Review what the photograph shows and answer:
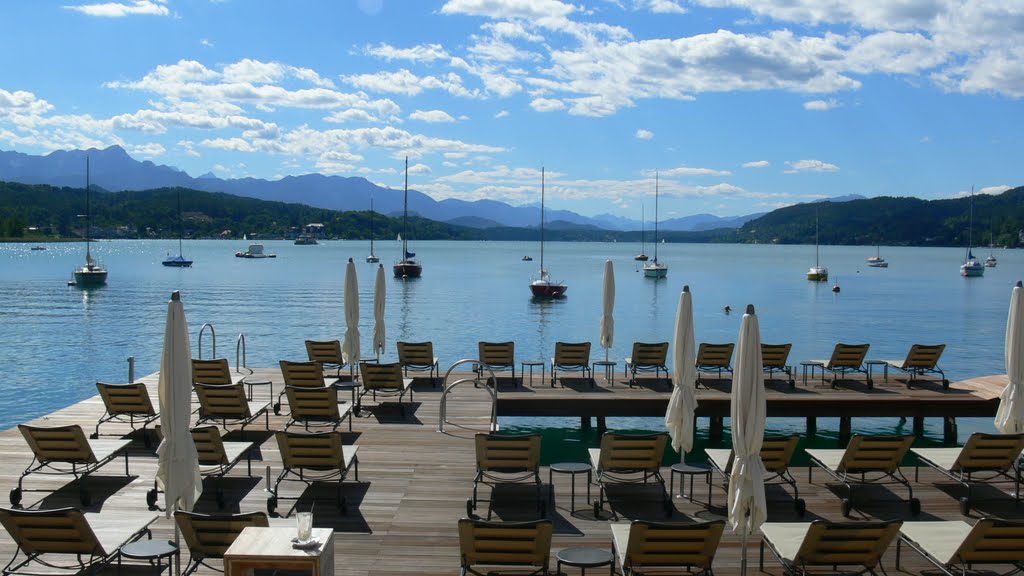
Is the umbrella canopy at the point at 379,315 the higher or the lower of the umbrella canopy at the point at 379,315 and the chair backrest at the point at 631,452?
the higher

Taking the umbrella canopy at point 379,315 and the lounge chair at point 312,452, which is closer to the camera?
the lounge chair at point 312,452

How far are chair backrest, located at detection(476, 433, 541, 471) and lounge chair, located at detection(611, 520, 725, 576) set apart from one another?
2.63 meters

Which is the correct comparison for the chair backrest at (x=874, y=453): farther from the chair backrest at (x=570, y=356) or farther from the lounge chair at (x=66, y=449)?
the lounge chair at (x=66, y=449)

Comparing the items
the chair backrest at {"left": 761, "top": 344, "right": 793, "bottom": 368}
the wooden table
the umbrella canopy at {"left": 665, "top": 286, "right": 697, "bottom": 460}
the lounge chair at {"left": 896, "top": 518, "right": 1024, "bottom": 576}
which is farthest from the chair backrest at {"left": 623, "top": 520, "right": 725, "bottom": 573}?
the chair backrest at {"left": 761, "top": 344, "right": 793, "bottom": 368}

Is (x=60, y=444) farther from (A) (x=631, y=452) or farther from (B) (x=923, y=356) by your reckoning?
(B) (x=923, y=356)

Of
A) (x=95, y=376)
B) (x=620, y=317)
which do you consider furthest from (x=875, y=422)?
(x=620, y=317)

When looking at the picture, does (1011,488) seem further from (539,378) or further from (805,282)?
(805,282)

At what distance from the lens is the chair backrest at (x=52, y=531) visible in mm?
6758

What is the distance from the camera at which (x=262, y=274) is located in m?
99.0

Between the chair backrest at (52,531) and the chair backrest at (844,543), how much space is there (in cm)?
584

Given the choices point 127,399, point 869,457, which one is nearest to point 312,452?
point 127,399

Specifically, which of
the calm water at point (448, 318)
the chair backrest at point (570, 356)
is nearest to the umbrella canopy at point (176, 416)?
the chair backrest at point (570, 356)

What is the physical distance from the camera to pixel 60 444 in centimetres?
955

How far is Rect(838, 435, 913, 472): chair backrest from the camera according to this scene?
32.2 ft
